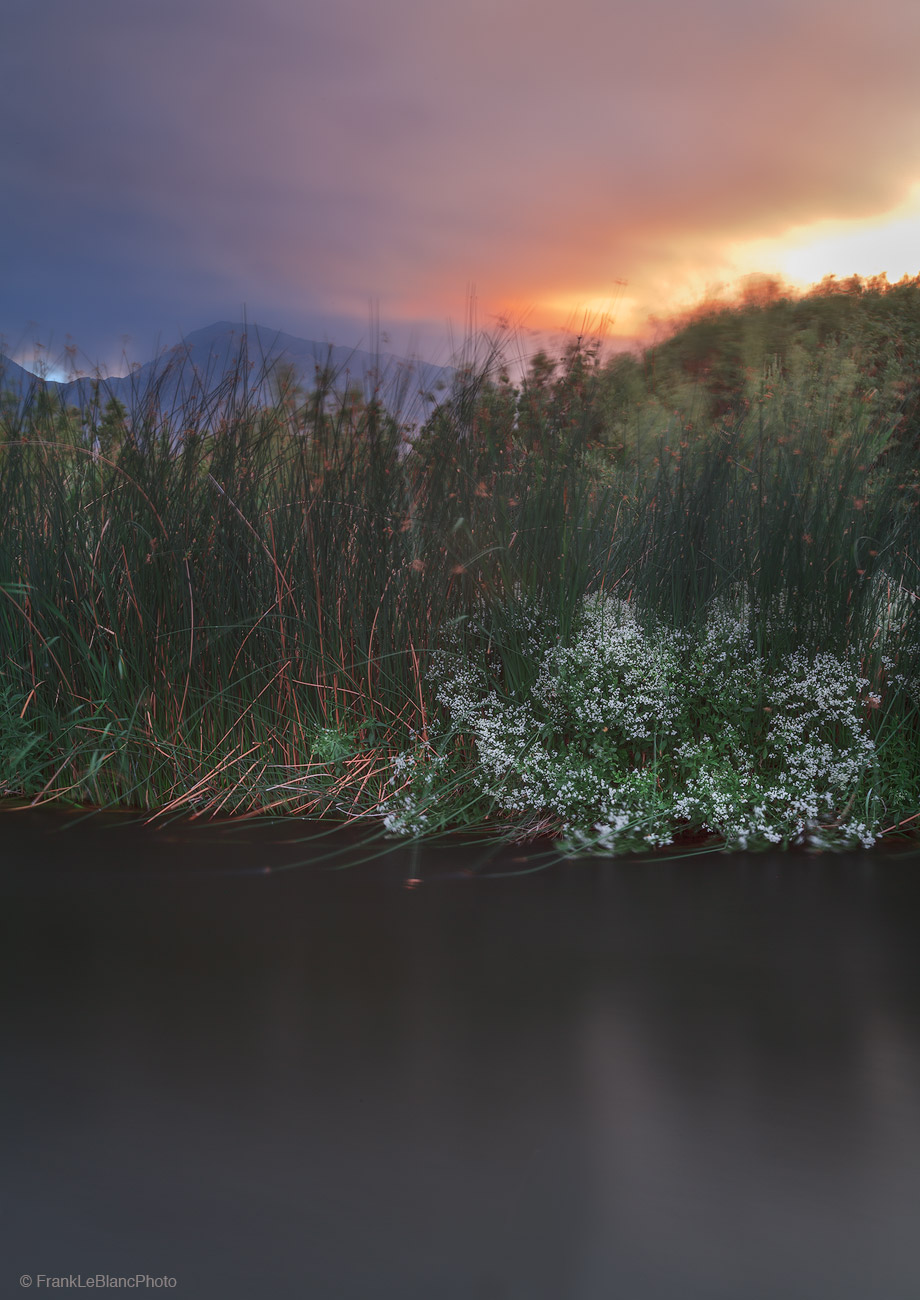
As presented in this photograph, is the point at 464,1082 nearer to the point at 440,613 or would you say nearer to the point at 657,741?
the point at 657,741

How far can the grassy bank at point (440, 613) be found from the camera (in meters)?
3.37

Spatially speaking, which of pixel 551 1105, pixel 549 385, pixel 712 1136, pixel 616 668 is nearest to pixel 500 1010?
pixel 551 1105

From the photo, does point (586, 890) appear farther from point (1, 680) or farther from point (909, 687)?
point (1, 680)

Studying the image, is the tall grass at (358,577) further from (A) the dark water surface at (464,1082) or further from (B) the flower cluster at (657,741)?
(A) the dark water surface at (464,1082)

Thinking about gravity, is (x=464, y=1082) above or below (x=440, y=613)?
below

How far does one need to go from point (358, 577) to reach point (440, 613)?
1.05 ft

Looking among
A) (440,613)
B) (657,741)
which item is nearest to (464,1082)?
(657,741)

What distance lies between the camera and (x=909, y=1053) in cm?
196

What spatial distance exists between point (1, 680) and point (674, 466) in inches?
107

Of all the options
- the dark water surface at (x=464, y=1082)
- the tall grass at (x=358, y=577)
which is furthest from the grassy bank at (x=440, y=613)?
the dark water surface at (x=464, y=1082)

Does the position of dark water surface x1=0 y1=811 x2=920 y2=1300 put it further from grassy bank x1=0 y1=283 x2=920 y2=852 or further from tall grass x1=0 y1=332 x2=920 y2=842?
tall grass x1=0 y1=332 x2=920 y2=842

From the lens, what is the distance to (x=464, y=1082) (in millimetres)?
1804

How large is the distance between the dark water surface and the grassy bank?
0.56 metres

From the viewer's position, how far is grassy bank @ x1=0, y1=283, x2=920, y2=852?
3365 millimetres
